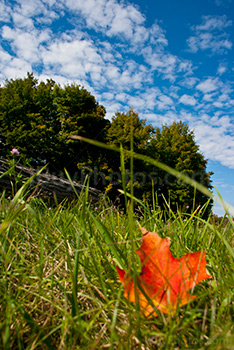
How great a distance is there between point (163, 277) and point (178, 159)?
799 inches

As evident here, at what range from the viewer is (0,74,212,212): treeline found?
57.8 ft

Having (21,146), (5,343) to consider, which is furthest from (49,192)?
(21,146)

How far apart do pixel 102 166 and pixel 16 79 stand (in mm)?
11570

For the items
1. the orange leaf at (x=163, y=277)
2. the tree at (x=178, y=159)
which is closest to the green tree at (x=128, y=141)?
the tree at (x=178, y=159)

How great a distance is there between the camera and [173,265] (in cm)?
64

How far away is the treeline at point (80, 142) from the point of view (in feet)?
57.8

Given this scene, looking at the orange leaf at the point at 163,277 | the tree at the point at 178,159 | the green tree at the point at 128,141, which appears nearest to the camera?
the orange leaf at the point at 163,277

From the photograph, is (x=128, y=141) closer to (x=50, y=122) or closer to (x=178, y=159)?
(x=178, y=159)

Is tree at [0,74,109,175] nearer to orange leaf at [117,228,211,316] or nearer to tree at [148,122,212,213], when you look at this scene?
tree at [148,122,212,213]

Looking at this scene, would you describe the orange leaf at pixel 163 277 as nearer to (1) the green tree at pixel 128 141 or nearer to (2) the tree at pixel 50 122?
(1) the green tree at pixel 128 141

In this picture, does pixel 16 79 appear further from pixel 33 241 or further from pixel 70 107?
pixel 33 241

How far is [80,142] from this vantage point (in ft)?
59.2

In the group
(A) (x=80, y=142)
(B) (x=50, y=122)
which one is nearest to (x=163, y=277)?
(A) (x=80, y=142)

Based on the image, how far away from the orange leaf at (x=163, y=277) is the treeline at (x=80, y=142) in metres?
15.7
